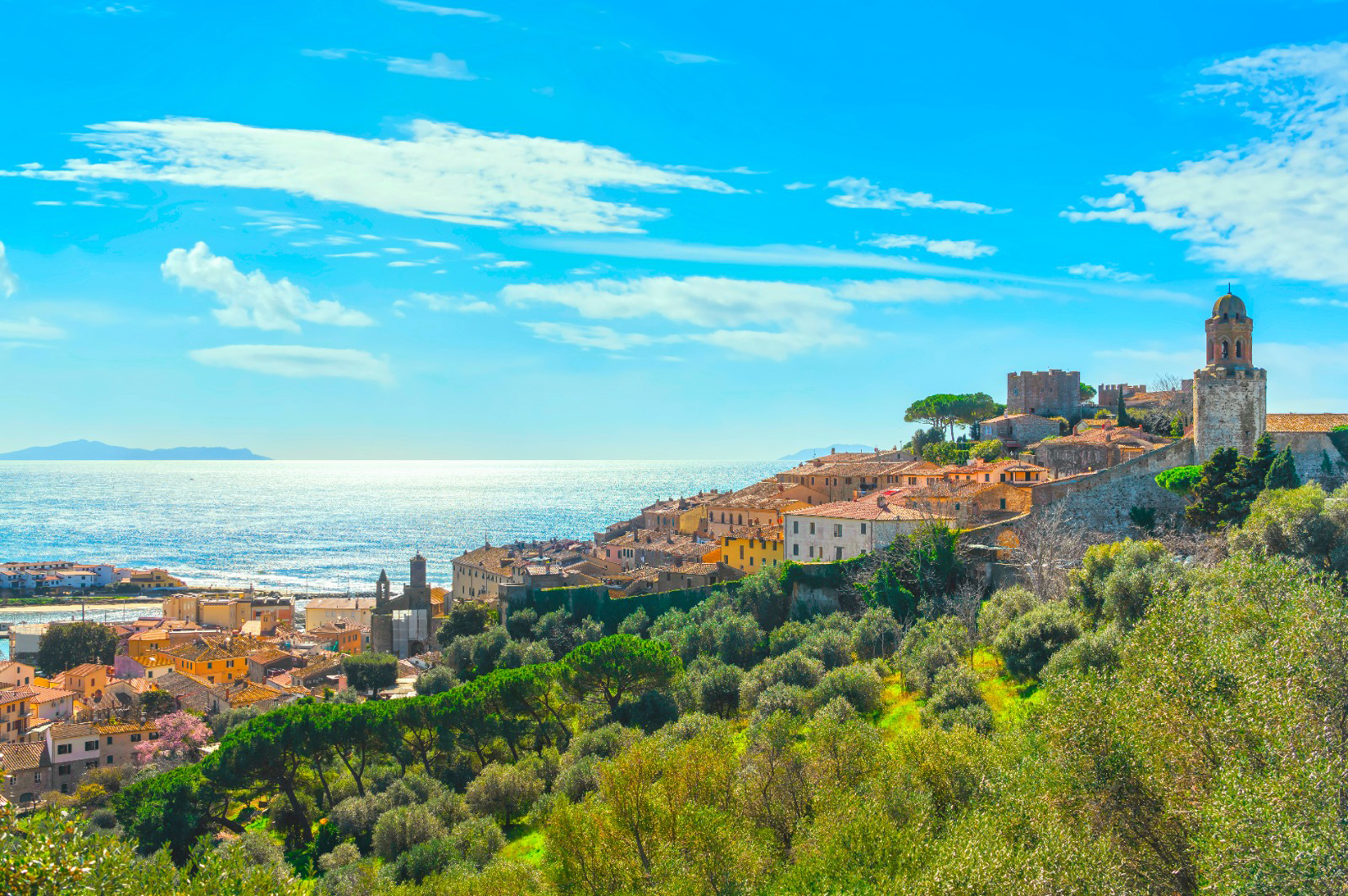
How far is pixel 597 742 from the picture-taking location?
31.5m

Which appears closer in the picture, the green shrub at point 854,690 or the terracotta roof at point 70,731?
the green shrub at point 854,690

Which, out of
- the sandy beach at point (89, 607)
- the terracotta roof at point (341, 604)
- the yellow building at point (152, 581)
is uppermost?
the terracotta roof at point (341, 604)

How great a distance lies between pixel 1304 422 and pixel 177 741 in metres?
49.9

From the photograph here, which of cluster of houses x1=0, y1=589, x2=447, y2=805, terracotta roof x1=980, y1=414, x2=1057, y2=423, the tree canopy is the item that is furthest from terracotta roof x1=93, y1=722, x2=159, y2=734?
terracotta roof x1=980, y1=414, x2=1057, y2=423

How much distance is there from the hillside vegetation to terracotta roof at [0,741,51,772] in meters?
9.85

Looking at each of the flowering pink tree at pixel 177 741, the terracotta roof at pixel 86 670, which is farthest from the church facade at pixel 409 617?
the terracotta roof at pixel 86 670

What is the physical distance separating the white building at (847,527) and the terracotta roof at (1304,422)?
13230 millimetres

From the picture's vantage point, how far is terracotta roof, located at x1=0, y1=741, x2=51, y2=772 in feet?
134

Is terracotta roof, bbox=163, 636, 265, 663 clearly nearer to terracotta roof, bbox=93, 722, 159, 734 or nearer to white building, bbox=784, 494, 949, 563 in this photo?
terracotta roof, bbox=93, 722, 159, 734

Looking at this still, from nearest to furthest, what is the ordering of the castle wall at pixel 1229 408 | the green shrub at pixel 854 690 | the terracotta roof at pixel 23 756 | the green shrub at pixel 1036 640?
1. the green shrub at pixel 1036 640
2. the green shrub at pixel 854 690
3. the castle wall at pixel 1229 408
4. the terracotta roof at pixel 23 756

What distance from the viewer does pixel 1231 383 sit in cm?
3625

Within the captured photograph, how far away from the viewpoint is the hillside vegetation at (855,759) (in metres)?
13.2

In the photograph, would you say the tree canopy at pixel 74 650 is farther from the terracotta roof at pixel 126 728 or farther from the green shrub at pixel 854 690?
the green shrub at pixel 854 690

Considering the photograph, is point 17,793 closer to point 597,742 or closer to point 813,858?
point 597,742
